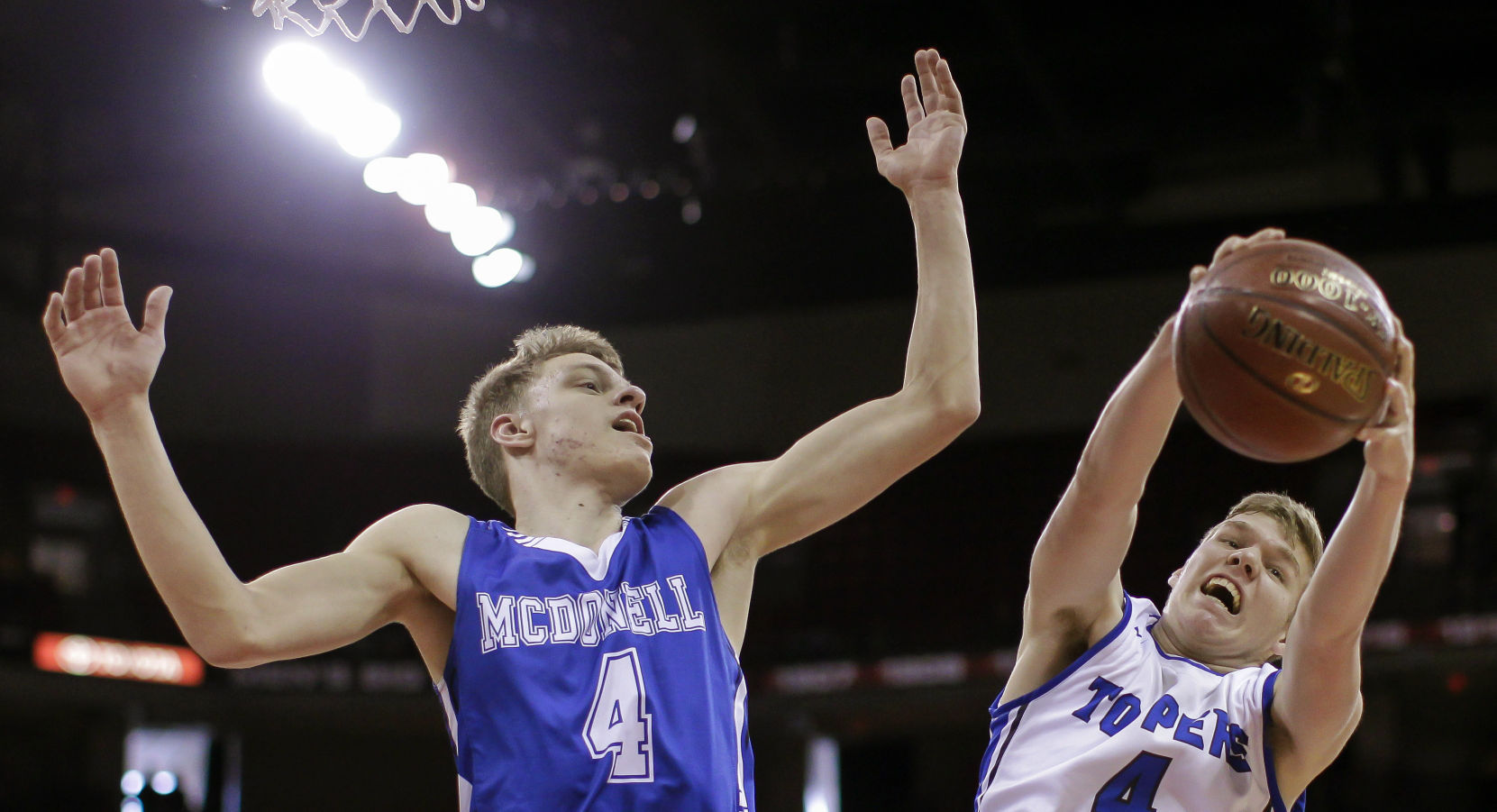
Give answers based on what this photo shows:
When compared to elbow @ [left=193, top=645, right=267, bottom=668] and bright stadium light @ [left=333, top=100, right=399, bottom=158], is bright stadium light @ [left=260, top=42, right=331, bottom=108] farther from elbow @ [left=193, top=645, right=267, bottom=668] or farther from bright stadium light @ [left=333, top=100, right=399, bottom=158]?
elbow @ [left=193, top=645, right=267, bottom=668]

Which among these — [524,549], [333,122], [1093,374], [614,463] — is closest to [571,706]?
[524,549]

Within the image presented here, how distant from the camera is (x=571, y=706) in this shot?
2.16 m

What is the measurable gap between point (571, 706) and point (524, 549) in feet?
1.12

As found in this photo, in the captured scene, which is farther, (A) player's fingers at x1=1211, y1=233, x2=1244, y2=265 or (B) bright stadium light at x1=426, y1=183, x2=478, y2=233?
(B) bright stadium light at x1=426, y1=183, x2=478, y2=233

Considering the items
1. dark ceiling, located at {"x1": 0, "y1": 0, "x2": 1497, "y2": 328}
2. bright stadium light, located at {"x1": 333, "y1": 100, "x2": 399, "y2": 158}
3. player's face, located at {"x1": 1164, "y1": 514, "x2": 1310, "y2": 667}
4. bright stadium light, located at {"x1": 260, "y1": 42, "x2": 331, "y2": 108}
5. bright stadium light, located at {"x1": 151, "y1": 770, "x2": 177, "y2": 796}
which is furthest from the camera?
bright stadium light, located at {"x1": 151, "y1": 770, "x2": 177, "y2": 796}

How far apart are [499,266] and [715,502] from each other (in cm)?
693

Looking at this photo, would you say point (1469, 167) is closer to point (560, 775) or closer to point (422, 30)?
point (422, 30)

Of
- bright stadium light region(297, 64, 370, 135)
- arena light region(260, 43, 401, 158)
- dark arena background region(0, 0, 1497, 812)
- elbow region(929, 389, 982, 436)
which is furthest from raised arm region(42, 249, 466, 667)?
bright stadium light region(297, 64, 370, 135)

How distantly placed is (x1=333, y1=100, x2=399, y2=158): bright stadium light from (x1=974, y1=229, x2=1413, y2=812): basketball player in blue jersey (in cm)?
560

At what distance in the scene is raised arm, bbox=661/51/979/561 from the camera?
2453 mm

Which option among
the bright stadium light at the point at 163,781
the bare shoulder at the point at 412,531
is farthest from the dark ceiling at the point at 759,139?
the bare shoulder at the point at 412,531

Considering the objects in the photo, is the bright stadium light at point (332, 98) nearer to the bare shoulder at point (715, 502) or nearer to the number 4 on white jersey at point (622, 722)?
the bare shoulder at point (715, 502)

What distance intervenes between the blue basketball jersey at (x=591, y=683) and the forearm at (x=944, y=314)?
0.53 meters

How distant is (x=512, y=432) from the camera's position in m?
2.63
